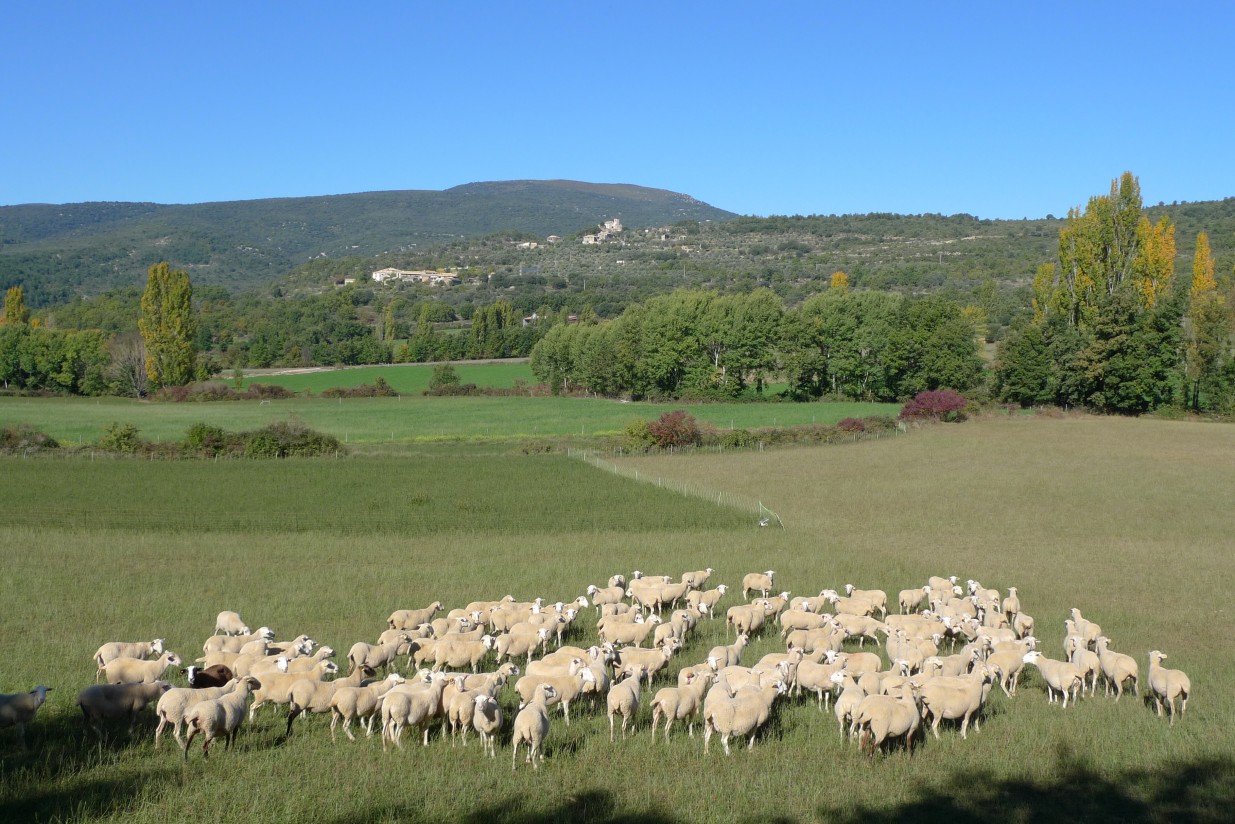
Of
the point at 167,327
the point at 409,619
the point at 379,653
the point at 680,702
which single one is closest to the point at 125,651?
the point at 379,653

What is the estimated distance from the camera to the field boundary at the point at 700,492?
Answer: 40.4 metres

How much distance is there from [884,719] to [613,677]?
16.5ft

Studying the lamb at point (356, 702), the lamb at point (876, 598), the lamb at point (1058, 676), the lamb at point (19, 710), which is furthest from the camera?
the lamb at point (876, 598)

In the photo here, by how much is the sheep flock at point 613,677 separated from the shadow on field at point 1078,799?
150cm

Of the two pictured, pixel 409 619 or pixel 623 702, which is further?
pixel 409 619

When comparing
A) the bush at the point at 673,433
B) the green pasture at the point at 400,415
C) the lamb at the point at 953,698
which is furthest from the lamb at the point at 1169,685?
the green pasture at the point at 400,415

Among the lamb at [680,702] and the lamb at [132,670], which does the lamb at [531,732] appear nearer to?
the lamb at [680,702]

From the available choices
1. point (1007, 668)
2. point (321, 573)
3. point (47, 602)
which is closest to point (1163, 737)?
point (1007, 668)

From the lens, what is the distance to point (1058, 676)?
17.1m

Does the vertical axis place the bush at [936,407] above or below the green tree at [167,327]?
below

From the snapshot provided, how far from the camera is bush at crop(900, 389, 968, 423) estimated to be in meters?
78.3

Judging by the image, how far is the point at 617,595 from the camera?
24.2m

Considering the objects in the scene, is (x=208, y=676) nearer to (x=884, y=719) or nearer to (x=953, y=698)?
(x=884, y=719)

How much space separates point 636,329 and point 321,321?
82386 mm
